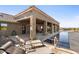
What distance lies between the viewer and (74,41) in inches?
96.7

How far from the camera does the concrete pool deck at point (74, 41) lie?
2326 mm

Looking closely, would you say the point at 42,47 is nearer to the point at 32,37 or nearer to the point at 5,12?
the point at 32,37

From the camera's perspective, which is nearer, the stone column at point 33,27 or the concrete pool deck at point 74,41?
the concrete pool deck at point 74,41

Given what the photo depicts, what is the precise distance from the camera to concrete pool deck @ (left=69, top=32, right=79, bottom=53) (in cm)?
233

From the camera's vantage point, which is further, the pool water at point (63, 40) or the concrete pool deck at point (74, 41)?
the pool water at point (63, 40)

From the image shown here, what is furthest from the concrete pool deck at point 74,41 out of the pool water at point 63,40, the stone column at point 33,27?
the stone column at point 33,27

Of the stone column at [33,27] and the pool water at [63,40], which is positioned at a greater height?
the stone column at [33,27]

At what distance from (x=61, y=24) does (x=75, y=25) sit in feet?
1.01

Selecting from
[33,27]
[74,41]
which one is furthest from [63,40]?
[33,27]

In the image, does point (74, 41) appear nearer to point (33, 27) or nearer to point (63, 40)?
point (63, 40)

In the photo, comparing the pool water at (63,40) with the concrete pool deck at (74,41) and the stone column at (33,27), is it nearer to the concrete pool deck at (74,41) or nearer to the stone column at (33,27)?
the concrete pool deck at (74,41)
